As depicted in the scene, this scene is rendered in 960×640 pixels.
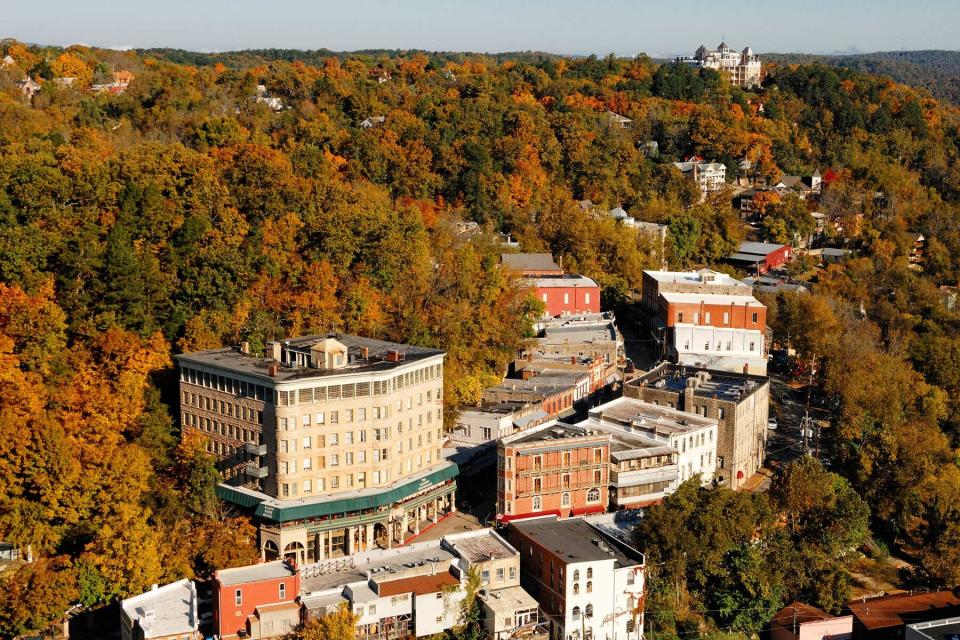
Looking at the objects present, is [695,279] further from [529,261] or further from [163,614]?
[163,614]

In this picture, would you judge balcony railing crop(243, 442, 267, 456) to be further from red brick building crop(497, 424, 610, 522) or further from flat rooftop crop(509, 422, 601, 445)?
flat rooftop crop(509, 422, 601, 445)

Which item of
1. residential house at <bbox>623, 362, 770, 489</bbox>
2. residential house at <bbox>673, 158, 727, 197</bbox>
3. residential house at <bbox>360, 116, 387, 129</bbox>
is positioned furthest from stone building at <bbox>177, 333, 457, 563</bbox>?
residential house at <bbox>673, 158, 727, 197</bbox>

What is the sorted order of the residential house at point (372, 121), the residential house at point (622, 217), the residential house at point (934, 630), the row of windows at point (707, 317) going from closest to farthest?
the residential house at point (934, 630) < the row of windows at point (707, 317) < the residential house at point (622, 217) < the residential house at point (372, 121)

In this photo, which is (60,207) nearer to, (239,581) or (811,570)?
(239,581)

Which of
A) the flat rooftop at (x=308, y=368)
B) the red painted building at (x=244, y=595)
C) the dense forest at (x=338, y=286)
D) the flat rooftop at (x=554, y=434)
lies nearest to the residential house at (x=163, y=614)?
the red painted building at (x=244, y=595)

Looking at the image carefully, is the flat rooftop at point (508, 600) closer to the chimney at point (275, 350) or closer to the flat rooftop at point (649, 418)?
the flat rooftop at point (649, 418)

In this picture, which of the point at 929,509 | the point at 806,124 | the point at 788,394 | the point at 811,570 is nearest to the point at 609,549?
the point at 811,570
